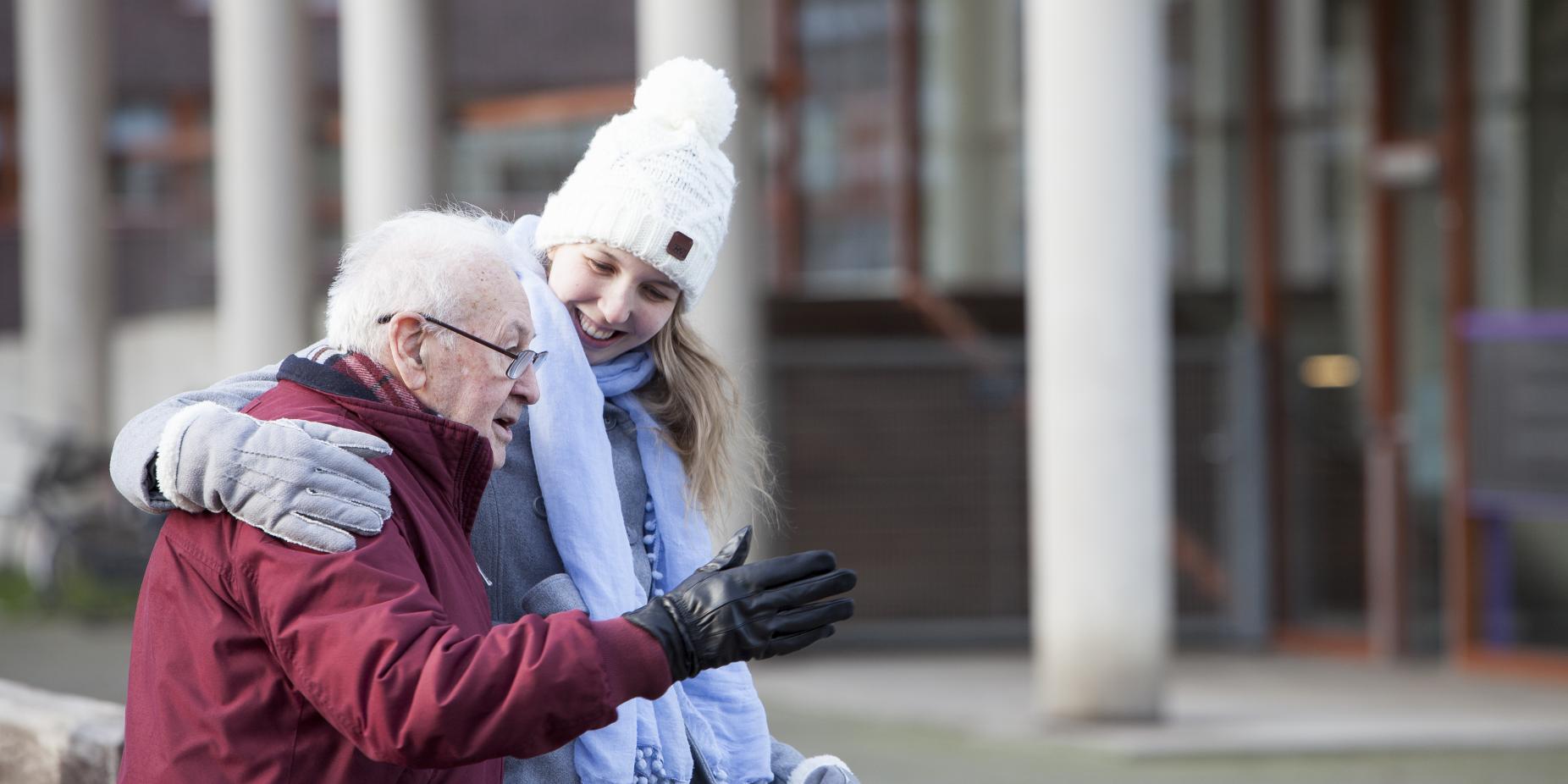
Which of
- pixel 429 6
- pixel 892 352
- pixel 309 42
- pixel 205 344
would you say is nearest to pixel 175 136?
pixel 205 344

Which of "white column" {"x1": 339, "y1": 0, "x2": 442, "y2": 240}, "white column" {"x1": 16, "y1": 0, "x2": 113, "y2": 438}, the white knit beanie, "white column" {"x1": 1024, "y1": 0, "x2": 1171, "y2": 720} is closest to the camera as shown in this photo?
the white knit beanie

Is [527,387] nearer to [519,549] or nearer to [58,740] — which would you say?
[519,549]

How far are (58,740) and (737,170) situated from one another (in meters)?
6.31

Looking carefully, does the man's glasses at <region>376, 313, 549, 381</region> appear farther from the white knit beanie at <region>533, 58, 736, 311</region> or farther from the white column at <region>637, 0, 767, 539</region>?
the white column at <region>637, 0, 767, 539</region>

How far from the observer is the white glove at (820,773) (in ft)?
8.44

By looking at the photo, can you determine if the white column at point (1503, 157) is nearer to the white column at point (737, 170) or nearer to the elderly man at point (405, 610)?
the white column at point (737, 170)

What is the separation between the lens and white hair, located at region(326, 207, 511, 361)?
2043 mm

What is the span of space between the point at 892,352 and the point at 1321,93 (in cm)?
262

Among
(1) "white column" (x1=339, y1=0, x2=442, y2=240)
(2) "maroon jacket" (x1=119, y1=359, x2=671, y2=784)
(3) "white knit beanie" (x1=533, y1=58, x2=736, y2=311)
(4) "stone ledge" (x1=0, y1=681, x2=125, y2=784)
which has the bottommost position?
(4) "stone ledge" (x1=0, y1=681, x2=125, y2=784)

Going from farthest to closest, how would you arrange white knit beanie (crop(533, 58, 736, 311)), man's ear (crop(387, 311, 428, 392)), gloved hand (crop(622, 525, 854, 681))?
white knit beanie (crop(533, 58, 736, 311)) → man's ear (crop(387, 311, 428, 392)) → gloved hand (crop(622, 525, 854, 681))

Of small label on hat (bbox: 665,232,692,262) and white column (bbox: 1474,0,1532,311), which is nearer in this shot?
small label on hat (bbox: 665,232,692,262)

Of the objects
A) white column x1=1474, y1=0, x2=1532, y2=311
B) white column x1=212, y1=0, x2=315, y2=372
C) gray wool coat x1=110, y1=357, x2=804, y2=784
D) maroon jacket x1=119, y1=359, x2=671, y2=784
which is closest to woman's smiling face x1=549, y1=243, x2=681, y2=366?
gray wool coat x1=110, y1=357, x2=804, y2=784

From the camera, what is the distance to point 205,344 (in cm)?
1384

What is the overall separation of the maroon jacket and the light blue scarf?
0.22 m
